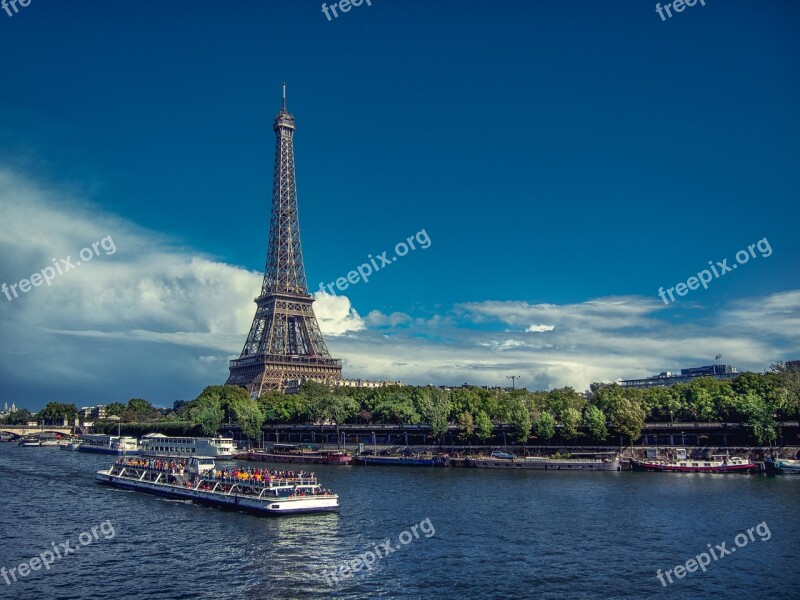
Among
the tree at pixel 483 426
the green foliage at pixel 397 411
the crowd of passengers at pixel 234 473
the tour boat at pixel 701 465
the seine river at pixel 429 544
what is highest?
the green foliage at pixel 397 411

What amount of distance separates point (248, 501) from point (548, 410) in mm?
78316

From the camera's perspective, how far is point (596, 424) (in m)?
114

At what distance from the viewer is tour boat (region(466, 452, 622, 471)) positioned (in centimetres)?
10125

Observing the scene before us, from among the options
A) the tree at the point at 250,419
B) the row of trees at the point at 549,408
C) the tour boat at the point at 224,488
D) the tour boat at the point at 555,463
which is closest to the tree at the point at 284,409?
the row of trees at the point at 549,408

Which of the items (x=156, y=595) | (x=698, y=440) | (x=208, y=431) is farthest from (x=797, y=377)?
(x=208, y=431)

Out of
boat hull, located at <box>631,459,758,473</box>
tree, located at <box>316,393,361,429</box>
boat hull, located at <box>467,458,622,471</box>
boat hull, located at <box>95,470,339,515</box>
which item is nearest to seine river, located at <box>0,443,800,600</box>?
boat hull, located at <box>95,470,339,515</box>

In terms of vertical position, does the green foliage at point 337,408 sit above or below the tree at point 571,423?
above

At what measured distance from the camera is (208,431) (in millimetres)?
163500

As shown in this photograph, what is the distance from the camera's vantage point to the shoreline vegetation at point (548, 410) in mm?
112250

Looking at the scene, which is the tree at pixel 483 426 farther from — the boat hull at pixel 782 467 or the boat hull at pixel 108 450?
the boat hull at pixel 108 450

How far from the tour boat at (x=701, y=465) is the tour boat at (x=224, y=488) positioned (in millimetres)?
→ 52142

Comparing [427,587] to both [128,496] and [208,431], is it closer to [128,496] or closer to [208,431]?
[128,496]

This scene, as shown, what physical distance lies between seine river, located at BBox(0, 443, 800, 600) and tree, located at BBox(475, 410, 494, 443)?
144ft

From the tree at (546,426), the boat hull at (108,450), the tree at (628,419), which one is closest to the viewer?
the tree at (628,419)
